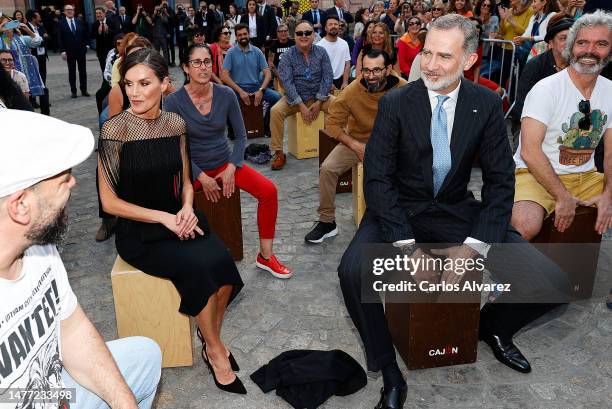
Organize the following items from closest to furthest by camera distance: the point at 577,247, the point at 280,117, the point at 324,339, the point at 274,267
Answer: the point at 324,339 < the point at 577,247 < the point at 274,267 < the point at 280,117

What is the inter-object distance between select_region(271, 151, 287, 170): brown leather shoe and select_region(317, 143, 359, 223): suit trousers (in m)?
1.92

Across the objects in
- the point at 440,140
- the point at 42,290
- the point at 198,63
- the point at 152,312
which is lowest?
the point at 152,312

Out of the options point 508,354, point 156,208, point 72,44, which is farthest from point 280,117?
point 72,44

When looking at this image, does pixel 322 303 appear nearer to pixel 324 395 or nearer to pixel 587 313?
pixel 324 395

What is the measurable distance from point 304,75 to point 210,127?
10.2ft

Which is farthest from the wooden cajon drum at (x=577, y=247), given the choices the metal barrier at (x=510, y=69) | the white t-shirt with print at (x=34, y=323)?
the metal barrier at (x=510, y=69)

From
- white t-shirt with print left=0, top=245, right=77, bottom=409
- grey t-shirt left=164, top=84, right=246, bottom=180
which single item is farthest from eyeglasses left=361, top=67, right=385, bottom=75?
white t-shirt with print left=0, top=245, right=77, bottom=409

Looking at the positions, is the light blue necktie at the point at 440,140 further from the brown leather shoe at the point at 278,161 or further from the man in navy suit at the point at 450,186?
the brown leather shoe at the point at 278,161

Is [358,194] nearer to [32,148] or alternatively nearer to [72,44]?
[32,148]

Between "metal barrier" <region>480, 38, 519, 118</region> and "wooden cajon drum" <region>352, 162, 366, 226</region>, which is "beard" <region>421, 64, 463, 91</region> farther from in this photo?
"metal barrier" <region>480, 38, 519, 118</region>

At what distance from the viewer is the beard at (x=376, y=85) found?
5.04m

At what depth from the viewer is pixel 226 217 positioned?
181 inches

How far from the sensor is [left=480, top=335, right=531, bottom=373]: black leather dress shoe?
329 cm

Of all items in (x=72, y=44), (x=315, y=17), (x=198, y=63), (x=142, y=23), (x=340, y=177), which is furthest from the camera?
(x=142, y=23)
